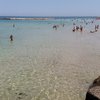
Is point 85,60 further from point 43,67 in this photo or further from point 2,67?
point 2,67

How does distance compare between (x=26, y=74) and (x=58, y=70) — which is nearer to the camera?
(x=26, y=74)

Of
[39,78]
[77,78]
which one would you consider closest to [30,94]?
[39,78]

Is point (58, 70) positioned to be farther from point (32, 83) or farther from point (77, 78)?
point (32, 83)

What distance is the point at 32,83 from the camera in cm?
1552

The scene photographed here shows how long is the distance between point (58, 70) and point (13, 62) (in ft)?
15.2

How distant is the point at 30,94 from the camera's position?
13.5m

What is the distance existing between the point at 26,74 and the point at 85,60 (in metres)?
7.39

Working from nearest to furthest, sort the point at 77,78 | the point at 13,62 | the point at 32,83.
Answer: the point at 32,83 → the point at 77,78 → the point at 13,62

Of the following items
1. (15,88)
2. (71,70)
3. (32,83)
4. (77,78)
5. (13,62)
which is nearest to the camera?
(15,88)

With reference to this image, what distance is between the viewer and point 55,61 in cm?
2242

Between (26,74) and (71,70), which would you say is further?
(71,70)

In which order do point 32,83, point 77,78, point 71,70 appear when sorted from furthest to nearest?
point 71,70, point 77,78, point 32,83

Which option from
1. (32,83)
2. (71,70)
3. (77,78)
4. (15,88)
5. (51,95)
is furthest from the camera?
(71,70)

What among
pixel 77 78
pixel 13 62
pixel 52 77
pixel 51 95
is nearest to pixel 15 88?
pixel 51 95
